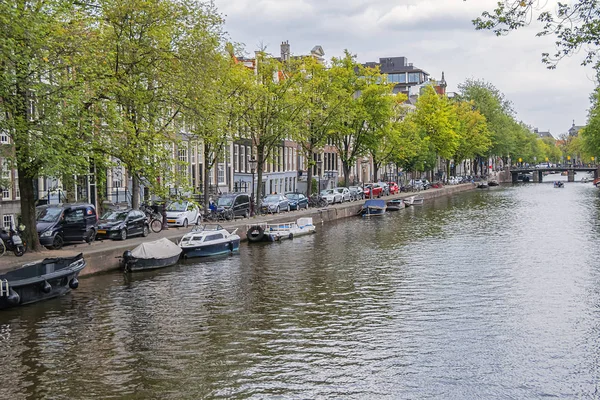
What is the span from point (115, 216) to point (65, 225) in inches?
169

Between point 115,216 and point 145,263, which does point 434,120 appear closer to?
point 115,216

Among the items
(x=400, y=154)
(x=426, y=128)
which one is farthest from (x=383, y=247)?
(x=426, y=128)

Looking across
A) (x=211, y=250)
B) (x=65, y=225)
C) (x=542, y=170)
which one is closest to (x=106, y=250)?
(x=65, y=225)

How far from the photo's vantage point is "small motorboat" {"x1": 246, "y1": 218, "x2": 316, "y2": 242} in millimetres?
43281

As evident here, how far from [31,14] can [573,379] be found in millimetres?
19574

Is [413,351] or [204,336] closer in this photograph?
[413,351]

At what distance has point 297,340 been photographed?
1978 cm

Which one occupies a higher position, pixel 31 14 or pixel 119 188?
pixel 31 14

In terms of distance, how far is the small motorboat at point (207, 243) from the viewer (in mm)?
35500

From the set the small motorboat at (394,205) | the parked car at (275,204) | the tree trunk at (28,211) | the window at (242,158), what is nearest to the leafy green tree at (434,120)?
the small motorboat at (394,205)

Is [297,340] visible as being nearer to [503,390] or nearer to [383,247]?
[503,390]

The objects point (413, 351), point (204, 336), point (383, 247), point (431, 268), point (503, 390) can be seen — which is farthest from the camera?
point (383, 247)

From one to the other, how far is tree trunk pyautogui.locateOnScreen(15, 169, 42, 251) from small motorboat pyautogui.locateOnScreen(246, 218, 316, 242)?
622 inches

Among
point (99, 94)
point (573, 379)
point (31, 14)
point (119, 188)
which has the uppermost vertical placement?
point (31, 14)
